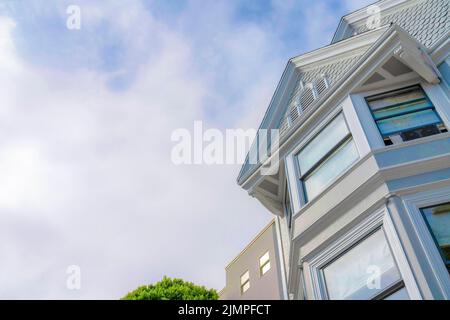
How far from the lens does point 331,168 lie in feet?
25.1

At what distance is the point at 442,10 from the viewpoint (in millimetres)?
9117

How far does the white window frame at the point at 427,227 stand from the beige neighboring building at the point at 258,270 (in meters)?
9.03

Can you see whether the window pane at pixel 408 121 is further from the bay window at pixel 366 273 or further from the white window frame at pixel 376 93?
the bay window at pixel 366 273

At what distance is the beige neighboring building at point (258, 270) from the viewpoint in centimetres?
1598

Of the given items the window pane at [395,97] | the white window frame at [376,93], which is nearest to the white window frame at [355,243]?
the white window frame at [376,93]

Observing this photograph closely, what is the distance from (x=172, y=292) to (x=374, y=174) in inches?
565

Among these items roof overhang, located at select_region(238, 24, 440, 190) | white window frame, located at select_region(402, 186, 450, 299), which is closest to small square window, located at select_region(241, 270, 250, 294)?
roof overhang, located at select_region(238, 24, 440, 190)

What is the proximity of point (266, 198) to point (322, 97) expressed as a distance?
3134 mm

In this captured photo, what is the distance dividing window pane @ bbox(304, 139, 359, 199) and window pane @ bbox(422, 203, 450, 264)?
1.72m

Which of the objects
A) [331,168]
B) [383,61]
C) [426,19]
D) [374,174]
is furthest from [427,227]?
[426,19]

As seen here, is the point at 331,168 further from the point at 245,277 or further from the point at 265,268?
the point at 245,277

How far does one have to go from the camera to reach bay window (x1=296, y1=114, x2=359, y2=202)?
747 centimetres
